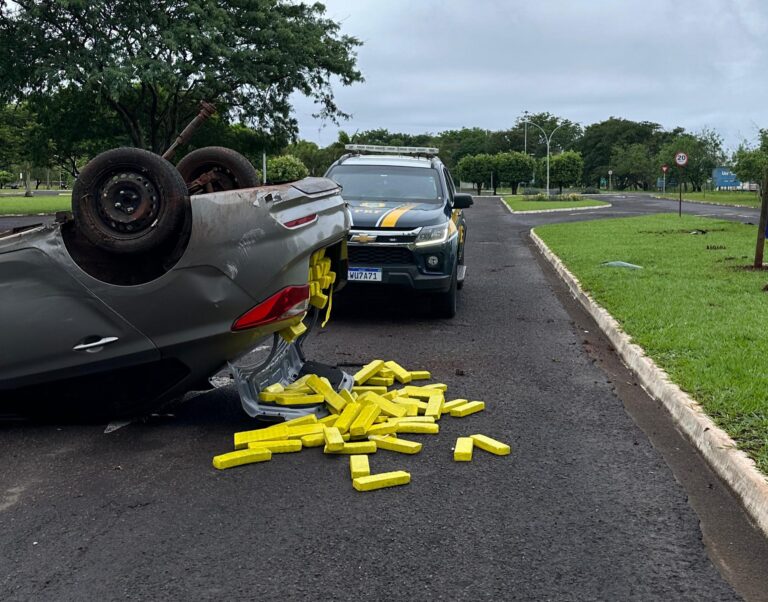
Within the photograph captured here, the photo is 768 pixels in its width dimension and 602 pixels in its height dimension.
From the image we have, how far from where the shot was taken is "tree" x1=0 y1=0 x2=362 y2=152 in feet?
79.4

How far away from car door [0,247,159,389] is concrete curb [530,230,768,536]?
3.18m

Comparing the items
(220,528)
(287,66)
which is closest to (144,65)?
(287,66)

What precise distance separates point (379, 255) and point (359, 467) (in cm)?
453

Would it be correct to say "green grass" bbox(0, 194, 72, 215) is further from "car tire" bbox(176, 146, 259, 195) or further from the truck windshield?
"car tire" bbox(176, 146, 259, 195)

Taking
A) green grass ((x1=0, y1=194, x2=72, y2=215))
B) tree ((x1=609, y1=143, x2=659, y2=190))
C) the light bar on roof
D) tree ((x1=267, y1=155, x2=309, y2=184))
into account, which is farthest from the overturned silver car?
tree ((x1=609, y1=143, x2=659, y2=190))

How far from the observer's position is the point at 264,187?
14.8 feet

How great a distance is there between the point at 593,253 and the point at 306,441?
1195 cm

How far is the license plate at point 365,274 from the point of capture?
8398mm

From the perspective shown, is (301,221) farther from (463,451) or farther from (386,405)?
(463,451)

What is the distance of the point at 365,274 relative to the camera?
8.41 metres

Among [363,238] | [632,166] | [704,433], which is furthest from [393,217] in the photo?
[632,166]

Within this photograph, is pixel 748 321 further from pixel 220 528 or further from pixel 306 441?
pixel 220 528

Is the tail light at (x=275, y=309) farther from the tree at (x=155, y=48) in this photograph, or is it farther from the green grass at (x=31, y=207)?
the green grass at (x=31, y=207)

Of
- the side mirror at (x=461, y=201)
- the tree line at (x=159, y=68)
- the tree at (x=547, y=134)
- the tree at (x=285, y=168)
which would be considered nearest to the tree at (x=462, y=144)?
the tree at (x=547, y=134)
